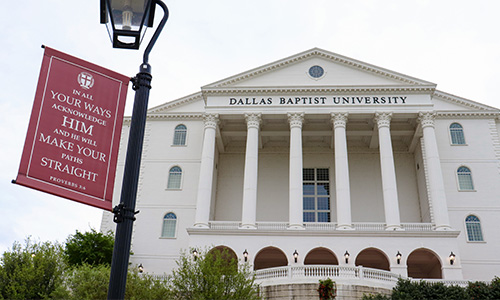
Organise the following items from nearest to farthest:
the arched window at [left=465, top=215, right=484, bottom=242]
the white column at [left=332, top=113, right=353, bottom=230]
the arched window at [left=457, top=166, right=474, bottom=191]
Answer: the white column at [left=332, top=113, right=353, bottom=230], the arched window at [left=465, top=215, right=484, bottom=242], the arched window at [left=457, top=166, right=474, bottom=191]

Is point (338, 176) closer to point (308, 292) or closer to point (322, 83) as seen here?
point (322, 83)

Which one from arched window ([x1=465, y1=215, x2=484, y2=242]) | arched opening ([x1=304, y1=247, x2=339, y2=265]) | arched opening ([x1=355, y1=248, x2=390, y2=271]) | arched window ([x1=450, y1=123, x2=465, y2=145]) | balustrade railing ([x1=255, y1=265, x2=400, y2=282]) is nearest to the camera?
balustrade railing ([x1=255, y1=265, x2=400, y2=282])

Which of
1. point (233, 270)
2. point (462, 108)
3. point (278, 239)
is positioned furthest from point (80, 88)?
point (462, 108)

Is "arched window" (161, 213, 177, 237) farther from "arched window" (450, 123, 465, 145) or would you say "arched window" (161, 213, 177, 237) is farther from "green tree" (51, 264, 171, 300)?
"arched window" (450, 123, 465, 145)

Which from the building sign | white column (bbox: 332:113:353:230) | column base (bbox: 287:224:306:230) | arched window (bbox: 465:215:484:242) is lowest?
column base (bbox: 287:224:306:230)

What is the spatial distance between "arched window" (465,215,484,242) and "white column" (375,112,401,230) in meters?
7.24

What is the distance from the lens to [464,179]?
45844mm

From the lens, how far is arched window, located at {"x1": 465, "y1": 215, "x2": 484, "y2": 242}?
43562 mm

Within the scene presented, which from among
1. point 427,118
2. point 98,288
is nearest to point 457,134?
point 427,118

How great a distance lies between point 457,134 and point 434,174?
805 cm

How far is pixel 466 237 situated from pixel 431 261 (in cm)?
381

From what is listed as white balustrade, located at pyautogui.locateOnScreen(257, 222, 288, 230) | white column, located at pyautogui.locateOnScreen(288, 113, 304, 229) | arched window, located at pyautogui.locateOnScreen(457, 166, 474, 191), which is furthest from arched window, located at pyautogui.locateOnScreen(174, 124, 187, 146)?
arched window, located at pyautogui.locateOnScreen(457, 166, 474, 191)

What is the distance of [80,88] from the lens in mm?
7512

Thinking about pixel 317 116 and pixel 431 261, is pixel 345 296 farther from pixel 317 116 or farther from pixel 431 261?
pixel 317 116
